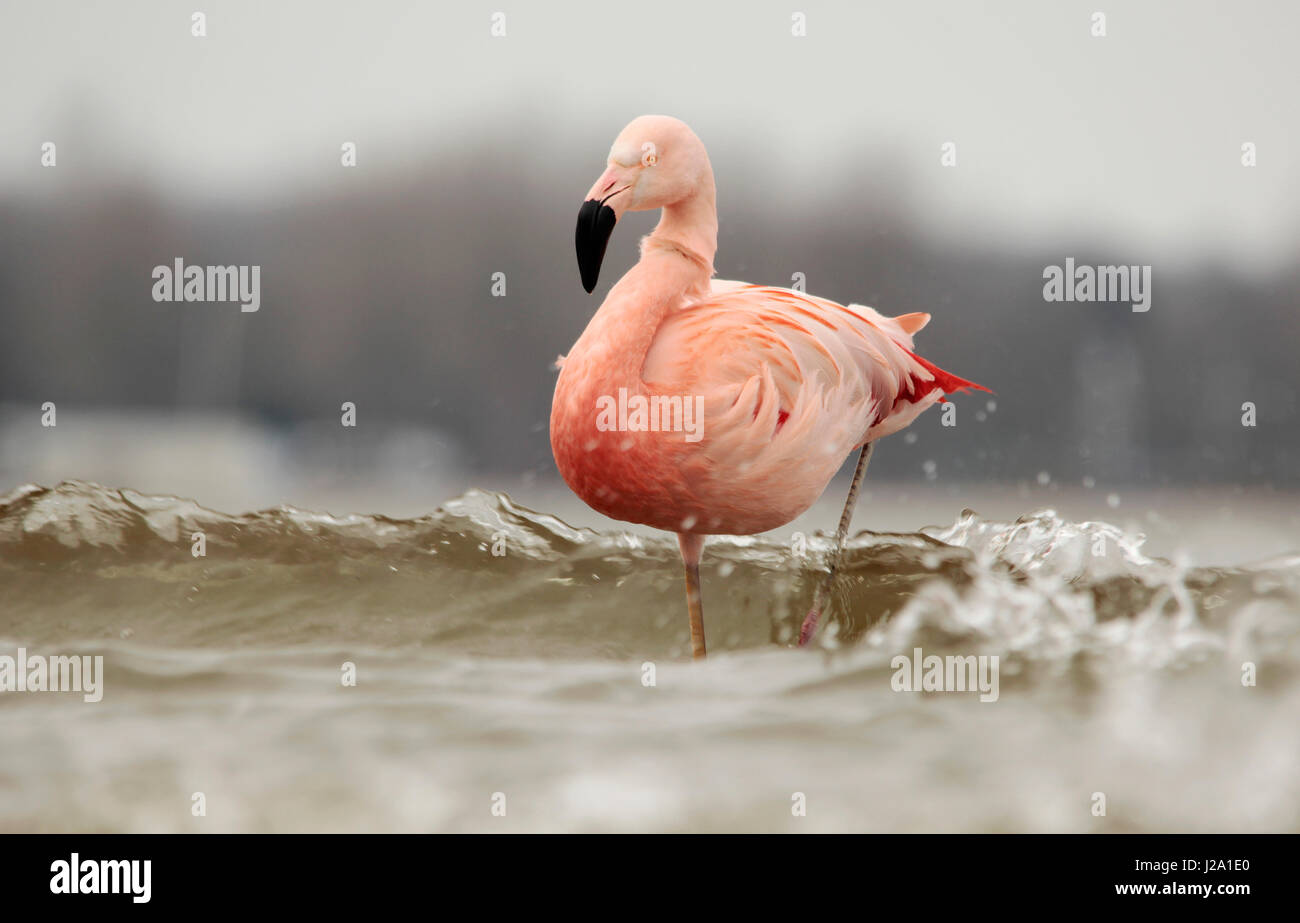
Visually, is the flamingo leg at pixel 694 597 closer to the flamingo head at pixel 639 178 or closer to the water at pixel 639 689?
the water at pixel 639 689

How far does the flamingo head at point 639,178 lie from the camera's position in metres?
2.29

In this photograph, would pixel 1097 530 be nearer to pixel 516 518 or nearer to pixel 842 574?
pixel 842 574

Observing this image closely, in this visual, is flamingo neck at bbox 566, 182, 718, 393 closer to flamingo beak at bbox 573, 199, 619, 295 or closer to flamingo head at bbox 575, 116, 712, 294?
flamingo head at bbox 575, 116, 712, 294

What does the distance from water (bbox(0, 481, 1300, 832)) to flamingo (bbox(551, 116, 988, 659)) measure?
0.48 meters

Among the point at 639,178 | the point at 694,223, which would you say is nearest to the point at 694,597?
the point at 694,223

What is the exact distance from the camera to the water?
2.05m

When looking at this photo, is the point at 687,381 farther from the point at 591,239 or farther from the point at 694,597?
the point at 694,597

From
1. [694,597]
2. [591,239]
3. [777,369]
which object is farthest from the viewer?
[694,597]

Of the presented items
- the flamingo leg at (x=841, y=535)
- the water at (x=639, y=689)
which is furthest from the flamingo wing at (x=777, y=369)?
the water at (x=639, y=689)

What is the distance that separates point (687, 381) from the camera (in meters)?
2.47

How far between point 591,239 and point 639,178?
244mm

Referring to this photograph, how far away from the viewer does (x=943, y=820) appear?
2018 millimetres

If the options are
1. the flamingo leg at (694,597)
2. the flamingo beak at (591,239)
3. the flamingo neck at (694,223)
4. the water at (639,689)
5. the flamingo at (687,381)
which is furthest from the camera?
the flamingo leg at (694,597)
